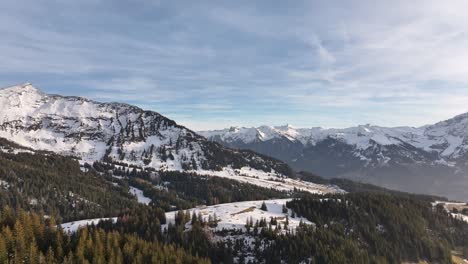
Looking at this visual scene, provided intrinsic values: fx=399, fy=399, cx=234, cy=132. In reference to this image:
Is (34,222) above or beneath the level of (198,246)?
above

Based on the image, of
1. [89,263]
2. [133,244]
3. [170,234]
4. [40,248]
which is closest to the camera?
[89,263]

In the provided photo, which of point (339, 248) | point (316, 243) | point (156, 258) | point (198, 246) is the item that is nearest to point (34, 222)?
point (156, 258)

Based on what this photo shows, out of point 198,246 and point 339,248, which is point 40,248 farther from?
point 339,248

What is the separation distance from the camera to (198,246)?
7269 inches

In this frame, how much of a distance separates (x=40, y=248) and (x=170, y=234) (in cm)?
6236

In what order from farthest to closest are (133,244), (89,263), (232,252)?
(232,252), (133,244), (89,263)

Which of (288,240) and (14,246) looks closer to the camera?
(14,246)

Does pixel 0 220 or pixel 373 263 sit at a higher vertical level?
pixel 0 220

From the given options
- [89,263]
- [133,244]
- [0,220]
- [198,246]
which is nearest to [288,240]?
[198,246]

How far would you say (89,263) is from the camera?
140750 millimetres

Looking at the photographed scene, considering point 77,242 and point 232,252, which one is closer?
point 77,242

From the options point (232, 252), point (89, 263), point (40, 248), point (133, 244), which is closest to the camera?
point (89, 263)

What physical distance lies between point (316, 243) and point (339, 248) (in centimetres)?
1255

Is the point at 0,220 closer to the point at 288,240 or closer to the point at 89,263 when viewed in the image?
the point at 89,263
